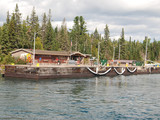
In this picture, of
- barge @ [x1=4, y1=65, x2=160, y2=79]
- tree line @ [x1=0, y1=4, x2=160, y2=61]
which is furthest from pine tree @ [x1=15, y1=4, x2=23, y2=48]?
barge @ [x1=4, y1=65, x2=160, y2=79]

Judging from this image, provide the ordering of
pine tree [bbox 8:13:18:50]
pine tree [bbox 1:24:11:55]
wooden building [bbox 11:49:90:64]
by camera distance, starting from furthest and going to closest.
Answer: pine tree [bbox 8:13:18:50] < pine tree [bbox 1:24:11:55] < wooden building [bbox 11:49:90:64]

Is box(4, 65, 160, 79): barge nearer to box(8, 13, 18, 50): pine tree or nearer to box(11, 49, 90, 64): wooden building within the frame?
box(11, 49, 90, 64): wooden building

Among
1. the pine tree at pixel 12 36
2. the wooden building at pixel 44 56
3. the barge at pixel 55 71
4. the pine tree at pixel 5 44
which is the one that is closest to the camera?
the barge at pixel 55 71

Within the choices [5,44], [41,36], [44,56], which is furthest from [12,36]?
[41,36]

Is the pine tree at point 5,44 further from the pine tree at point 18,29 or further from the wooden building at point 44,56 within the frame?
the wooden building at point 44,56

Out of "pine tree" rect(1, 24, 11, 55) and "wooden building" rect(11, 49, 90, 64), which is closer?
"wooden building" rect(11, 49, 90, 64)

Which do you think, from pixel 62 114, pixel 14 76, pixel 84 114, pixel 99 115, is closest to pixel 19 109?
pixel 62 114

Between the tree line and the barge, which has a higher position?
the tree line

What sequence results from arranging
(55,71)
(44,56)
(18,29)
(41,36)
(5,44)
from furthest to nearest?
(41,36), (18,29), (5,44), (44,56), (55,71)

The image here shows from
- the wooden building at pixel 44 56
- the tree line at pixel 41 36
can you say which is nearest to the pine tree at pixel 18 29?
the tree line at pixel 41 36

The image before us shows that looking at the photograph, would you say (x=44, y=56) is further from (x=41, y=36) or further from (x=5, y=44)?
(x=41, y=36)

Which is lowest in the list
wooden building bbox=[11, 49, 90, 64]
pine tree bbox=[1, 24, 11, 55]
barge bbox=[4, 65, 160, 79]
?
barge bbox=[4, 65, 160, 79]

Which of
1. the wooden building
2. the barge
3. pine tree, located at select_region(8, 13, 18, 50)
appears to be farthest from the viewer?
pine tree, located at select_region(8, 13, 18, 50)

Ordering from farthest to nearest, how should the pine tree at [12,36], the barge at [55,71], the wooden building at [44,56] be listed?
the pine tree at [12,36] < the wooden building at [44,56] < the barge at [55,71]
